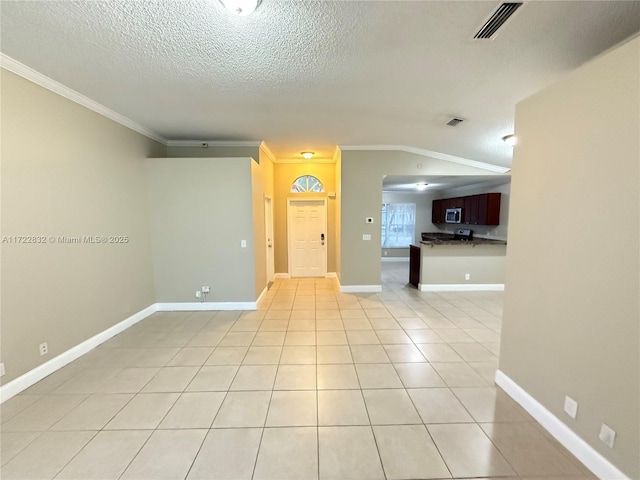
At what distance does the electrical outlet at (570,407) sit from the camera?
1612 millimetres

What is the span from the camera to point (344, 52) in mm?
1971

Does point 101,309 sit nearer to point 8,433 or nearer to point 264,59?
point 8,433

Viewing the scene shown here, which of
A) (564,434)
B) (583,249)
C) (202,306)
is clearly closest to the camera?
(583,249)

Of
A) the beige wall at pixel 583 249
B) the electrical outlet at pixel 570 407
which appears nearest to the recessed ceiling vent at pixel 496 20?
the beige wall at pixel 583 249

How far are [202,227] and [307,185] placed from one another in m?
2.84

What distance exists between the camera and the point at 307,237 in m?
6.23

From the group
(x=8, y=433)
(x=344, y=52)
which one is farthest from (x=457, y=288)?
(x=8, y=433)

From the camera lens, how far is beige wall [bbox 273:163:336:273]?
5.99 metres

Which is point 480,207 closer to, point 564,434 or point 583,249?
point 583,249

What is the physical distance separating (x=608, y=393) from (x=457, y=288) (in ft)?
12.9

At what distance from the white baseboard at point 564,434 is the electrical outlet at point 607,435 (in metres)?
0.10

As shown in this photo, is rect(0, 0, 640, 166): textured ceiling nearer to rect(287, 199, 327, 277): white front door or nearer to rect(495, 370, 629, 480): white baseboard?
rect(495, 370, 629, 480): white baseboard

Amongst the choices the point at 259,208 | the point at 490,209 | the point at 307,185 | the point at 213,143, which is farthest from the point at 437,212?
the point at 213,143

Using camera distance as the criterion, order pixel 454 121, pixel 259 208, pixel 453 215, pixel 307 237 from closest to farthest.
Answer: pixel 454 121, pixel 259 208, pixel 307 237, pixel 453 215
